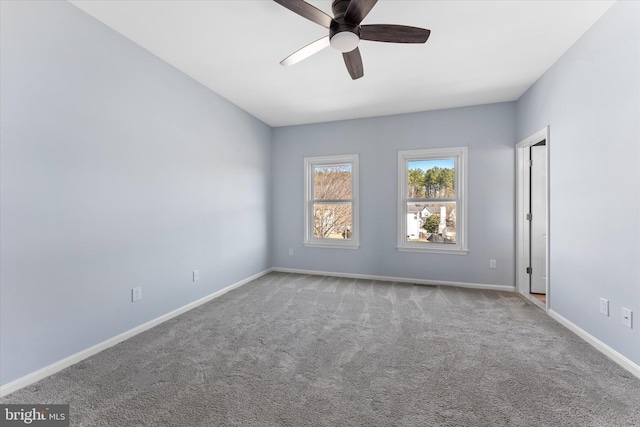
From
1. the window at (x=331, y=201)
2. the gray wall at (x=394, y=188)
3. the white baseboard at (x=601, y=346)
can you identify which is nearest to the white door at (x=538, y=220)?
the gray wall at (x=394, y=188)

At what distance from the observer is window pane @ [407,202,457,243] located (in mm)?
4051

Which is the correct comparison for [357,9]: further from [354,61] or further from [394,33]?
[354,61]

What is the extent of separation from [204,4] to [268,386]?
8.86 feet

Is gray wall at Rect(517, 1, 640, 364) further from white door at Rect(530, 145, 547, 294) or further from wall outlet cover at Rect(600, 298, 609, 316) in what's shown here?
white door at Rect(530, 145, 547, 294)

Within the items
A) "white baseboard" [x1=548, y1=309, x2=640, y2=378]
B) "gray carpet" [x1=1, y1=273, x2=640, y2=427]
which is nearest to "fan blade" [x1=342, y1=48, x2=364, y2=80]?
"gray carpet" [x1=1, y1=273, x2=640, y2=427]

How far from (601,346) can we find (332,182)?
359cm

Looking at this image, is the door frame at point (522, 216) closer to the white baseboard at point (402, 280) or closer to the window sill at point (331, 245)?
the white baseboard at point (402, 280)

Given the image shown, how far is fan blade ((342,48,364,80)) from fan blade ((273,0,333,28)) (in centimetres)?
32

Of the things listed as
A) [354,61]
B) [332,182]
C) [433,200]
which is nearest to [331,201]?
[332,182]

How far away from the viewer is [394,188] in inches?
167

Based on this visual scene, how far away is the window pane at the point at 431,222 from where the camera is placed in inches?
Answer: 159

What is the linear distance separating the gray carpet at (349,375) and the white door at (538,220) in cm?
83

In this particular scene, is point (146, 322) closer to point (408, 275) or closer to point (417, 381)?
point (417, 381)

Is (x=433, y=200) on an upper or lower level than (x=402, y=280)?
upper
